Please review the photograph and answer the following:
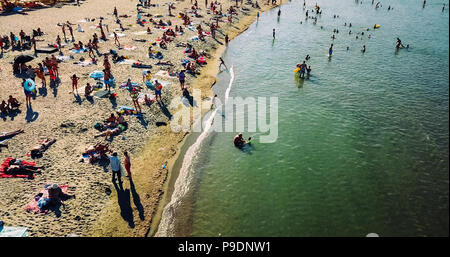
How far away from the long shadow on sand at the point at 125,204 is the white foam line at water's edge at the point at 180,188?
185 cm

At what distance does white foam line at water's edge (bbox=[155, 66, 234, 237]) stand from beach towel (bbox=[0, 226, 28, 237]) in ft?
22.6

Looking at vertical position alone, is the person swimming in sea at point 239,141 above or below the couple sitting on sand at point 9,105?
below

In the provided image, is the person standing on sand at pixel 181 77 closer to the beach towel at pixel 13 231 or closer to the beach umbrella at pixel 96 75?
the beach umbrella at pixel 96 75

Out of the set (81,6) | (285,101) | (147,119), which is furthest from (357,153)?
(81,6)

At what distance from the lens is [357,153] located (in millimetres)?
22953

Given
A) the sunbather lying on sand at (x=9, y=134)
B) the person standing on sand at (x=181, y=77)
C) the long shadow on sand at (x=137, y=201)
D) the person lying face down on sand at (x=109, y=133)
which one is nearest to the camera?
the long shadow on sand at (x=137, y=201)

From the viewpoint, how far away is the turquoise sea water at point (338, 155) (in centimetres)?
1681

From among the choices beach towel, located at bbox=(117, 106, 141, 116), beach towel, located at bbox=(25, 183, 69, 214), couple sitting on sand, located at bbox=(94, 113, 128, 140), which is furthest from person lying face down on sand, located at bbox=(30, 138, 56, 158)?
beach towel, located at bbox=(117, 106, 141, 116)

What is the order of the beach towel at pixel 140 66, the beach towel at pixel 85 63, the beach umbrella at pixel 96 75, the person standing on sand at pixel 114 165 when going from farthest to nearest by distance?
the beach towel at pixel 140 66 → the beach towel at pixel 85 63 → the beach umbrella at pixel 96 75 → the person standing on sand at pixel 114 165

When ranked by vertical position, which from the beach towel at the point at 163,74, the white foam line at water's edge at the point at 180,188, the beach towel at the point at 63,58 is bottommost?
the white foam line at water's edge at the point at 180,188

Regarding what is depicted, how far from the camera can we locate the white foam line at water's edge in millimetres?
16730

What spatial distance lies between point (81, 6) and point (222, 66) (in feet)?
149

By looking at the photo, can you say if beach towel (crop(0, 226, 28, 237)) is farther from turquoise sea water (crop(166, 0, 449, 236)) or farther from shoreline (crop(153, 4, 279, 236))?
turquoise sea water (crop(166, 0, 449, 236))

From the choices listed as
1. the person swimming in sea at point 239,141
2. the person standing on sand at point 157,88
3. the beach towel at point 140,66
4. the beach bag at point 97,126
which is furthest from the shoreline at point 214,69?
the beach towel at point 140,66
